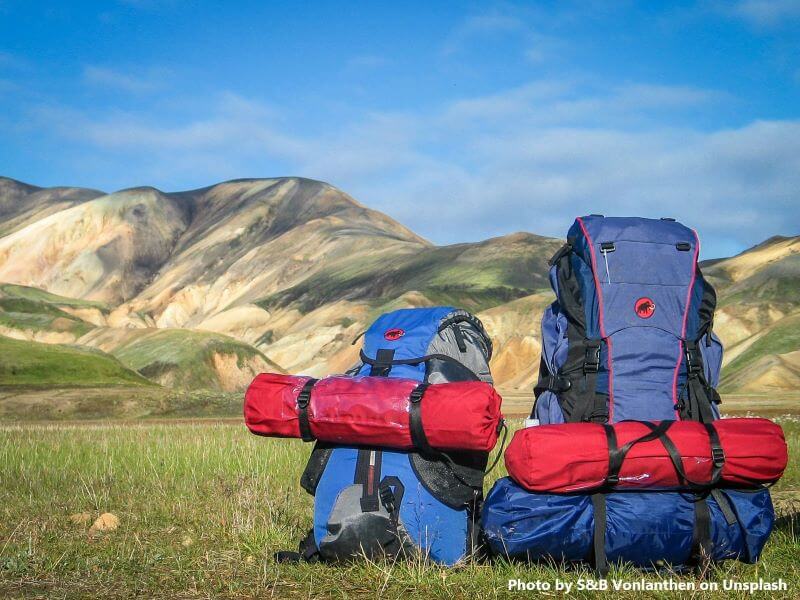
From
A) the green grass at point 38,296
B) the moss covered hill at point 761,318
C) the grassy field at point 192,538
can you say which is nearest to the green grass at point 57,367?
the grassy field at point 192,538

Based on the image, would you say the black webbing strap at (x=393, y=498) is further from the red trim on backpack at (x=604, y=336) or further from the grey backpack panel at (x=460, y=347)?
the red trim on backpack at (x=604, y=336)

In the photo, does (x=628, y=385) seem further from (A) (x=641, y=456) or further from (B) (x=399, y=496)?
(B) (x=399, y=496)

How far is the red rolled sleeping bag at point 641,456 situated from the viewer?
4613 millimetres

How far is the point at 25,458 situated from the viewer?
10305mm

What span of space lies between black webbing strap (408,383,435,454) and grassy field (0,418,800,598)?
623 millimetres

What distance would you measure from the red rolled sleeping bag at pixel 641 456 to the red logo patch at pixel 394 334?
1.04 metres

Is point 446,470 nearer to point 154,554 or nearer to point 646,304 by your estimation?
point 646,304

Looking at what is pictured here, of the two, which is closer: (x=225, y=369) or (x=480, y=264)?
(x=225, y=369)

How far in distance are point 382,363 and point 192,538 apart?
177 centimetres

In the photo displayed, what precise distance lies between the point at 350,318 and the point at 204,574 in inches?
3199

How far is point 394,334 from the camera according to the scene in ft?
18.1

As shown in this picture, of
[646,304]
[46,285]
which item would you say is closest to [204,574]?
[646,304]

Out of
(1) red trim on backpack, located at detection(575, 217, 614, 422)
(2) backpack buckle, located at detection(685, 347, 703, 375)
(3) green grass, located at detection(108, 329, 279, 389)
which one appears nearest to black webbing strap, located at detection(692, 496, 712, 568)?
(1) red trim on backpack, located at detection(575, 217, 614, 422)

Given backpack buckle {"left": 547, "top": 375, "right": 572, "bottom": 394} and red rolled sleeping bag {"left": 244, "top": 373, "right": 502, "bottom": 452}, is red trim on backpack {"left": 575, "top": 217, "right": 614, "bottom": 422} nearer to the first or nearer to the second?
backpack buckle {"left": 547, "top": 375, "right": 572, "bottom": 394}
